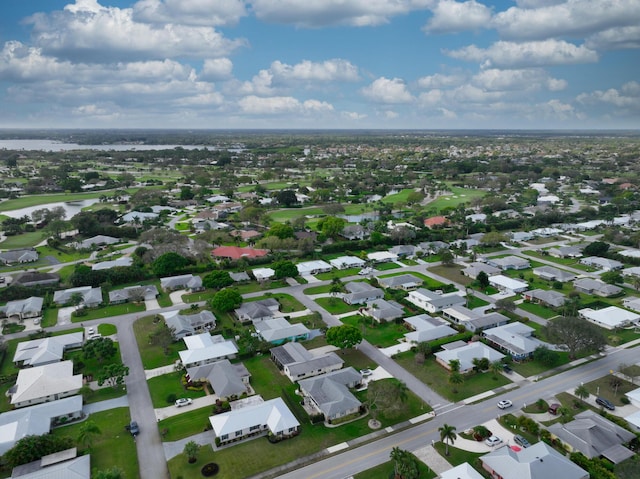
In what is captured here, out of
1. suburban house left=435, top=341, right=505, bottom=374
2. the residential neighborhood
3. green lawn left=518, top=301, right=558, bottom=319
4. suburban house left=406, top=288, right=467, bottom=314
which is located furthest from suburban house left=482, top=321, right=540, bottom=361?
suburban house left=406, top=288, right=467, bottom=314

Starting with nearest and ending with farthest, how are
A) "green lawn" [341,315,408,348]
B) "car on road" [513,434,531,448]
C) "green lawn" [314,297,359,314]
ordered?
1. "car on road" [513,434,531,448]
2. "green lawn" [341,315,408,348]
3. "green lawn" [314,297,359,314]

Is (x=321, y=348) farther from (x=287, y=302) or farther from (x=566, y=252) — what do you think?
(x=566, y=252)

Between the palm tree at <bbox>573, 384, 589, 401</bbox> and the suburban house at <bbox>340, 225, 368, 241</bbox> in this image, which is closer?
the palm tree at <bbox>573, 384, 589, 401</bbox>

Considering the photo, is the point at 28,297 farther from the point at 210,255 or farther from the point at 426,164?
the point at 426,164

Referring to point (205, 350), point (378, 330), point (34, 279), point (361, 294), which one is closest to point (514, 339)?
point (378, 330)

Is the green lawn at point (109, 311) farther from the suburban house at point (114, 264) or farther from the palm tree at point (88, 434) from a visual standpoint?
the palm tree at point (88, 434)

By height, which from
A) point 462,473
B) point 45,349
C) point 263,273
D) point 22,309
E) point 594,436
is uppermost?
point 263,273

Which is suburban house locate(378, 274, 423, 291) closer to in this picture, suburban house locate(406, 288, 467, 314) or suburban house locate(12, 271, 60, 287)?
suburban house locate(406, 288, 467, 314)
